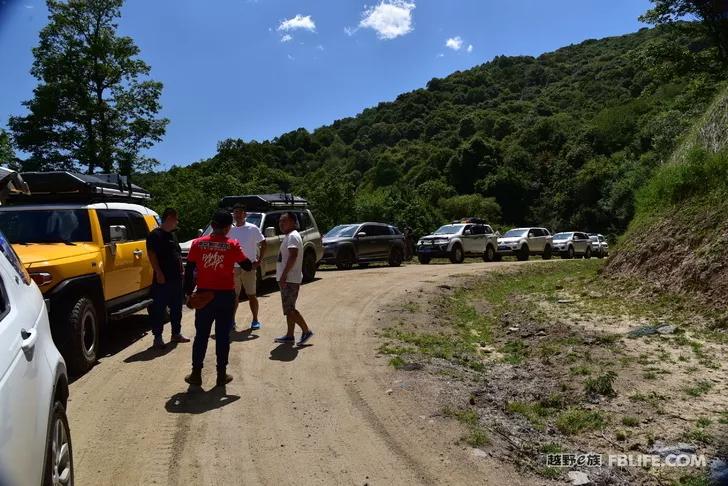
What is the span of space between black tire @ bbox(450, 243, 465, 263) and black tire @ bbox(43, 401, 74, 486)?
68.2ft

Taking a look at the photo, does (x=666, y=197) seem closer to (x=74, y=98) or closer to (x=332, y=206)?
(x=332, y=206)

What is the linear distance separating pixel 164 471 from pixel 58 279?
3.09 m

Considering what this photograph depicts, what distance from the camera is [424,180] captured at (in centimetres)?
7456

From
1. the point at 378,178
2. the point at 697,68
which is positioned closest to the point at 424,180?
the point at 378,178

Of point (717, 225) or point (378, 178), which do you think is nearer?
point (717, 225)

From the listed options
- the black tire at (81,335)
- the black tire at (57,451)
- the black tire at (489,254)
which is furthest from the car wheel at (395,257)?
the black tire at (57,451)

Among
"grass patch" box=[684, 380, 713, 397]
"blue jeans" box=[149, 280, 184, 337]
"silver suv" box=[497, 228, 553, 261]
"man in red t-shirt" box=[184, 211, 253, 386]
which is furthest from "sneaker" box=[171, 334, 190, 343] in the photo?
"silver suv" box=[497, 228, 553, 261]

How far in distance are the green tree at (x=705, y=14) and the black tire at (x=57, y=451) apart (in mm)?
24583

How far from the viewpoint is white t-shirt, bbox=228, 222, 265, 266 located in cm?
873

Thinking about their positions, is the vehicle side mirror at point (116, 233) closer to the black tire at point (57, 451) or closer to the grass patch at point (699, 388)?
the black tire at point (57, 451)

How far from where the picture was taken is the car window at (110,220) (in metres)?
7.68

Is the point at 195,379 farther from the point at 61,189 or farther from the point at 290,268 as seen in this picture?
the point at 61,189

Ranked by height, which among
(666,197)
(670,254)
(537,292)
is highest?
(666,197)

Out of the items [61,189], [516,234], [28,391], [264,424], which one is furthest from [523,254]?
[28,391]
